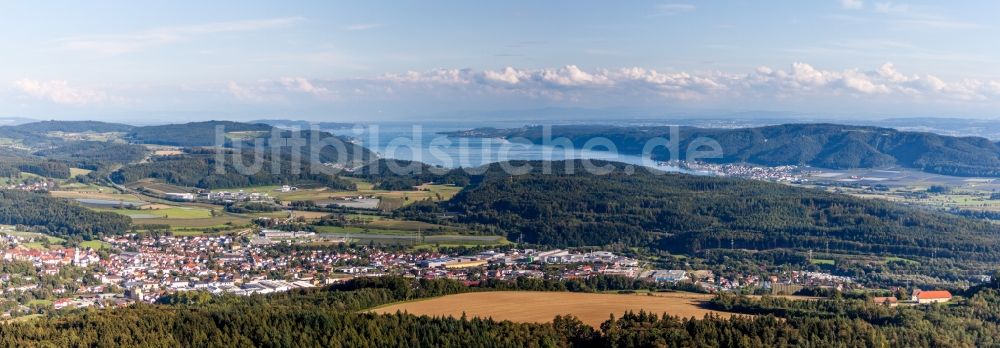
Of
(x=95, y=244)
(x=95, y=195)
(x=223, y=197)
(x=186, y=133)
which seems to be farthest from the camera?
(x=186, y=133)

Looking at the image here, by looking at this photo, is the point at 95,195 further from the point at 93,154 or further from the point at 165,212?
the point at 93,154

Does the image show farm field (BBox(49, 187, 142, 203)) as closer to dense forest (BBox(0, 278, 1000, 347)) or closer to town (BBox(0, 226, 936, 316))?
town (BBox(0, 226, 936, 316))

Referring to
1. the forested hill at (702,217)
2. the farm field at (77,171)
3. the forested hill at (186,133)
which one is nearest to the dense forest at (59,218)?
the forested hill at (702,217)

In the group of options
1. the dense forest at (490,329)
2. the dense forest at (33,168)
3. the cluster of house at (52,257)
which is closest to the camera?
the dense forest at (490,329)

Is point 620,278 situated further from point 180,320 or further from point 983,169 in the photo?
point 983,169

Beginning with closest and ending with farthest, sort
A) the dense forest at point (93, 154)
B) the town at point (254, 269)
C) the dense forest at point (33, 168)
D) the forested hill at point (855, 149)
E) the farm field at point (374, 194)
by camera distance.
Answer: the town at point (254, 269) < the farm field at point (374, 194) < the dense forest at point (33, 168) < the dense forest at point (93, 154) < the forested hill at point (855, 149)

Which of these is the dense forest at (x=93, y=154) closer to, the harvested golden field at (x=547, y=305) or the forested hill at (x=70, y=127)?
the forested hill at (x=70, y=127)

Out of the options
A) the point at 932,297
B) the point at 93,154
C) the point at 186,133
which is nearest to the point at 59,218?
the point at 932,297
